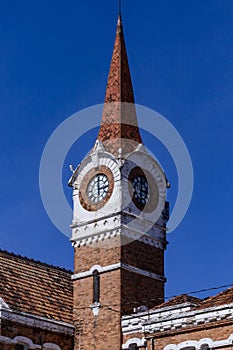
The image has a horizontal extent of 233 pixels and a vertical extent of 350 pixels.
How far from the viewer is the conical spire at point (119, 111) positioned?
4988cm

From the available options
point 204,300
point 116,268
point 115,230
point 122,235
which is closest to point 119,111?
point 115,230

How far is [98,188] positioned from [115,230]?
3.08 metres

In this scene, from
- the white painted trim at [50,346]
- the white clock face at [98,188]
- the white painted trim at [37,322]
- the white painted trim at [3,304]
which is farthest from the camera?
the white clock face at [98,188]

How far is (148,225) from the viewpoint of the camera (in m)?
48.9

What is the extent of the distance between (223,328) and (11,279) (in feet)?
45.0

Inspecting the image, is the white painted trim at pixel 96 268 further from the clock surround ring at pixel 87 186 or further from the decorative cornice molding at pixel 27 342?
the decorative cornice molding at pixel 27 342

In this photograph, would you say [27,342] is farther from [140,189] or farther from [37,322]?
[140,189]

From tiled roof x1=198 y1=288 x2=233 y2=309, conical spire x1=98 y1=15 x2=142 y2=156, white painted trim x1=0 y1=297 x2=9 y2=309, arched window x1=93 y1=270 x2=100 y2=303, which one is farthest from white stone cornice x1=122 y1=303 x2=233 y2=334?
conical spire x1=98 y1=15 x2=142 y2=156

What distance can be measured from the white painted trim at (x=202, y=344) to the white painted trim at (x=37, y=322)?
7287 millimetres

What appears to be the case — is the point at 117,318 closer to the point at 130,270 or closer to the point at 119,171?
the point at 130,270

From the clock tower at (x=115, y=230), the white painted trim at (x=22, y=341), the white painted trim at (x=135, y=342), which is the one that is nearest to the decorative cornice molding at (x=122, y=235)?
the clock tower at (x=115, y=230)

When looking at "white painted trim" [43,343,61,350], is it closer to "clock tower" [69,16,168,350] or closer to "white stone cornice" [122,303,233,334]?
"clock tower" [69,16,168,350]

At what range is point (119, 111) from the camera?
51000 millimetres

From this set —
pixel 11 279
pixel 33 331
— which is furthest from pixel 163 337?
pixel 11 279
